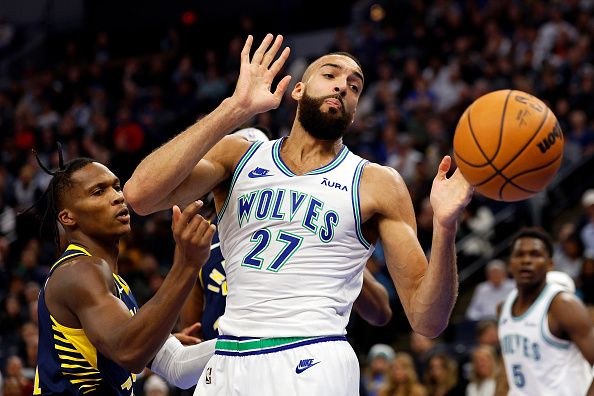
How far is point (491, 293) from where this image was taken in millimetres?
11594

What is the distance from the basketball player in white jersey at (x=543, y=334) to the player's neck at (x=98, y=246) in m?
3.84

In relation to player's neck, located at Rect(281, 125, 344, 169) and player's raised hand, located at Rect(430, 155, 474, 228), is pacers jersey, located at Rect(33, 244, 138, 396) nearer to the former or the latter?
player's neck, located at Rect(281, 125, 344, 169)

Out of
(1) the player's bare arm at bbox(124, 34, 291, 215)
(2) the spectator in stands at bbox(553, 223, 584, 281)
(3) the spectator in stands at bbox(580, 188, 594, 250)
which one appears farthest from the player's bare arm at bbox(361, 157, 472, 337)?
(3) the spectator in stands at bbox(580, 188, 594, 250)

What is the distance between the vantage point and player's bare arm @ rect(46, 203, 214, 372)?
3.88m

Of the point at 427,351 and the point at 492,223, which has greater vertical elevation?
the point at 492,223

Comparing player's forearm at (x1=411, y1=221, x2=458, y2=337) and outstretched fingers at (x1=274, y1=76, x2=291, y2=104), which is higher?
outstretched fingers at (x1=274, y1=76, x2=291, y2=104)

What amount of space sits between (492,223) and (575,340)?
5.67m

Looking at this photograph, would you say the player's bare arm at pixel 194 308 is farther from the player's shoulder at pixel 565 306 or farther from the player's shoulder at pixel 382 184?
the player's shoulder at pixel 565 306

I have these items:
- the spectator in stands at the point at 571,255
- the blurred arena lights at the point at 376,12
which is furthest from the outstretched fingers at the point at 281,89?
the blurred arena lights at the point at 376,12

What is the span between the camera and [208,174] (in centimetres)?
471

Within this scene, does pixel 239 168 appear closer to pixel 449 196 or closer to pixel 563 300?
pixel 449 196

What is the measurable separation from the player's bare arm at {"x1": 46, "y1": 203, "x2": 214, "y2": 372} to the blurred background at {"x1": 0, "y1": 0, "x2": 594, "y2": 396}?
5.15 m

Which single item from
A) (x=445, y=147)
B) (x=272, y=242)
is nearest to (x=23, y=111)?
(x=445, y=147)

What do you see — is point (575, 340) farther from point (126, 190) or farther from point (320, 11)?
point (320, 11)
